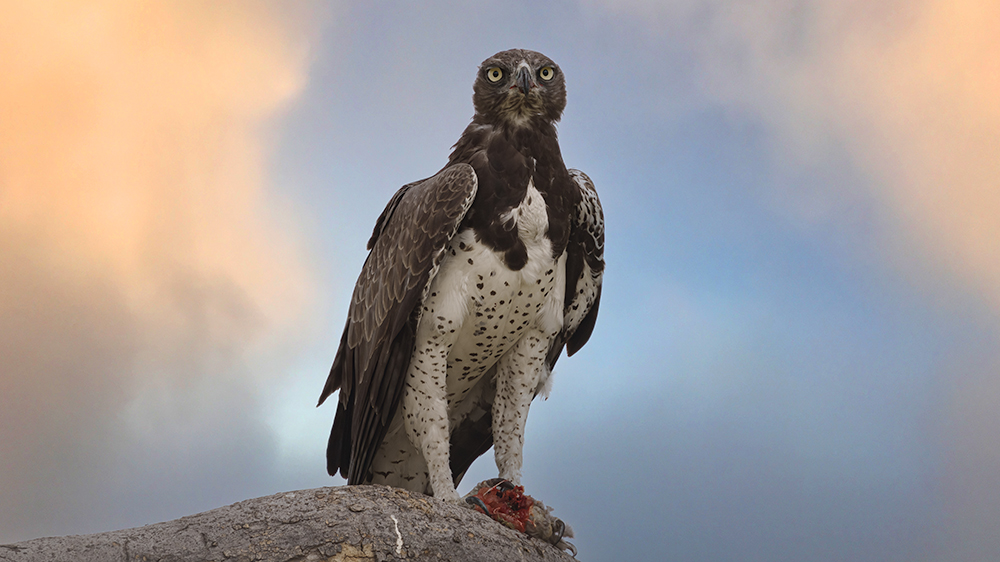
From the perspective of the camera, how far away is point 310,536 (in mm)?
4359

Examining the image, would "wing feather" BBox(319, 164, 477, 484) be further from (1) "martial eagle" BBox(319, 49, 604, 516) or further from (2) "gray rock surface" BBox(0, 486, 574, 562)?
(2) "gray rock surface" BBox(0, 486, 574, 562)

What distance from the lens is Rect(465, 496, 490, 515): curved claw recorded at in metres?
5.29

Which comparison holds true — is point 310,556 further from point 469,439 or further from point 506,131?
point 506,131

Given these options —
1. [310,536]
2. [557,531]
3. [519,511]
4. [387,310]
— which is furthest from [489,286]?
[310,536]

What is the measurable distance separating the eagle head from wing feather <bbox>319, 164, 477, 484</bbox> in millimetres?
527

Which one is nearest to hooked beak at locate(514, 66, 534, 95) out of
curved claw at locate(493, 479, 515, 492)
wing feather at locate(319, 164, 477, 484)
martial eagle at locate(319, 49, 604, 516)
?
martial eagle at locate(319, 49, 604, 516)

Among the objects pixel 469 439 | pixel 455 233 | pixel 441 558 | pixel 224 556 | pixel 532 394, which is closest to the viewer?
pixel 224 556

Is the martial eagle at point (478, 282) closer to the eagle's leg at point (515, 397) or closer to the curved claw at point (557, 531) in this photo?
the eagle's leg at point (515, 397)

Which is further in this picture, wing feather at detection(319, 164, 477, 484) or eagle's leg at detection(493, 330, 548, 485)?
eagle's leg at detection(493, 330, 548, 485)

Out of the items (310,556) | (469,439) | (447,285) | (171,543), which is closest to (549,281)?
(447,285)

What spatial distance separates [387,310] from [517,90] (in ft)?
6.19

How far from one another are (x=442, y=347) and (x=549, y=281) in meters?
0.93

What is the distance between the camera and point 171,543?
4.21 metres

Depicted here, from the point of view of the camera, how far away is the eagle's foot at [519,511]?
5254mm
